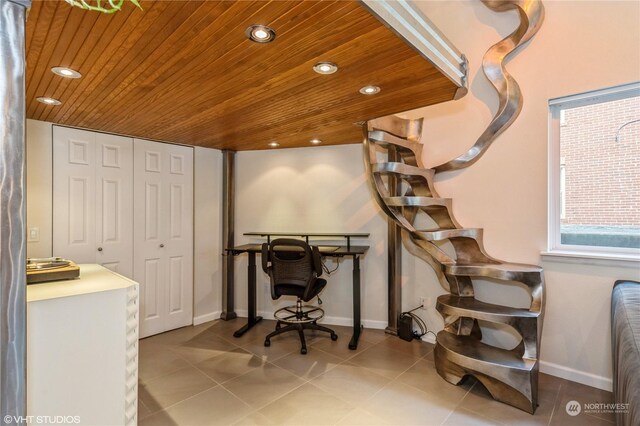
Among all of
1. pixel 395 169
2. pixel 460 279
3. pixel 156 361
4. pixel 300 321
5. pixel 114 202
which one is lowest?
pixel 156 361

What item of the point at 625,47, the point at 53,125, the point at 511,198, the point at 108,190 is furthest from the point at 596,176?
the point at 53,125

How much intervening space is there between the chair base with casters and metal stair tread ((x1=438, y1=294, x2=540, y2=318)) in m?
1.28

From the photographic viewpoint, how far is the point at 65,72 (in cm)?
177

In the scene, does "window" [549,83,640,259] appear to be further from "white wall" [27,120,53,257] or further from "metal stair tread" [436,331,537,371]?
"white wall" [27,120,53,257]

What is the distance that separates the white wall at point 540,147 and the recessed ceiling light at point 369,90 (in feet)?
4.10

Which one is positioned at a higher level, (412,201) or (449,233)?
(412,201)

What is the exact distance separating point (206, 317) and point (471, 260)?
308 centimetres

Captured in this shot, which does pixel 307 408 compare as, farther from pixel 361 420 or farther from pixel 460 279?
pixel 460 279

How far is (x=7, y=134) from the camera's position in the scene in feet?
2.22

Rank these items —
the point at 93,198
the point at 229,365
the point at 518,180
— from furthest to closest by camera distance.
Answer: the point at 93,198 < the point at 229,365 < the point at 518,180

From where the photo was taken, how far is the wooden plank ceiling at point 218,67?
4.25ft

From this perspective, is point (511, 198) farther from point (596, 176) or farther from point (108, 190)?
point (108, 190)
